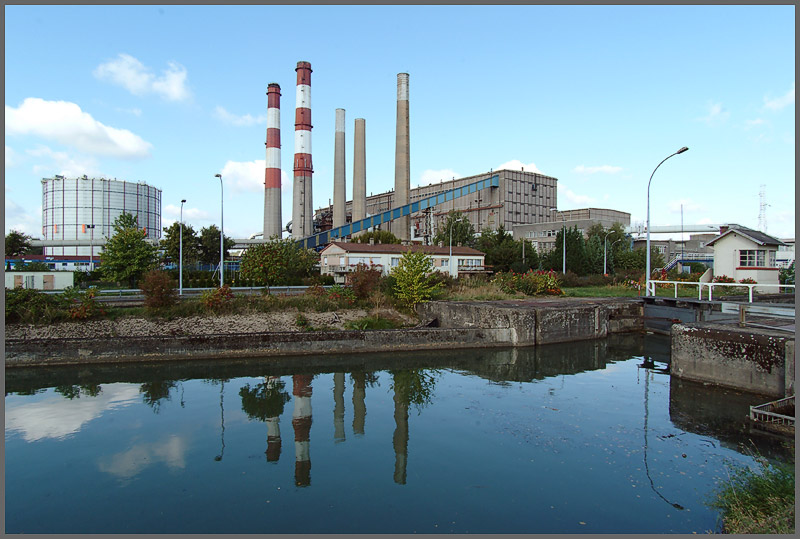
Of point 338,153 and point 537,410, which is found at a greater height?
point 338,153

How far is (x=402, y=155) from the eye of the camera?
189ft

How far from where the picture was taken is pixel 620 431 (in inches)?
421

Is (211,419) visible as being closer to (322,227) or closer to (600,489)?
(600,489)

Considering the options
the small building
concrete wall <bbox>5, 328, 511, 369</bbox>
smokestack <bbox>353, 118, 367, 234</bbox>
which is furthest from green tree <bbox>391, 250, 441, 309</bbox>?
smokestack <bbox>353, 118, 367, 234</bbox>

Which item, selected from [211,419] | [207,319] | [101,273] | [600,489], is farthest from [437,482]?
[101,273]

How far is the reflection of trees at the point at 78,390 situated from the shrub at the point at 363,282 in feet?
43.0

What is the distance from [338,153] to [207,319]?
43154mm

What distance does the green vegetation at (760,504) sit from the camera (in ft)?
18.3

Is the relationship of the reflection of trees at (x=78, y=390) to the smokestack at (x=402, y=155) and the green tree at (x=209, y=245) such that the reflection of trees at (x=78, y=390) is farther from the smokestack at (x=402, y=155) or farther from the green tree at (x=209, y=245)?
the smokestack at (x=402, y=155)

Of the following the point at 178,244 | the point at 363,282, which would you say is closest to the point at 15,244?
the point at 178,244

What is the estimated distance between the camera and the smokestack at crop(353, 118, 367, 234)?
59.8 metres

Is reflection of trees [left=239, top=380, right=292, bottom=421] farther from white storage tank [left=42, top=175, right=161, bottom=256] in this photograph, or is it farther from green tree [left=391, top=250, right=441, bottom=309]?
white storage tank [left=42, top=175, right=161, bottom=256]

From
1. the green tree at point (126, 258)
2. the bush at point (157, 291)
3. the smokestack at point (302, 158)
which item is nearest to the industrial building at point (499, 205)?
the smokestack at point (302, 158)

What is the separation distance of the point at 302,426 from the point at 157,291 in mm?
13789
